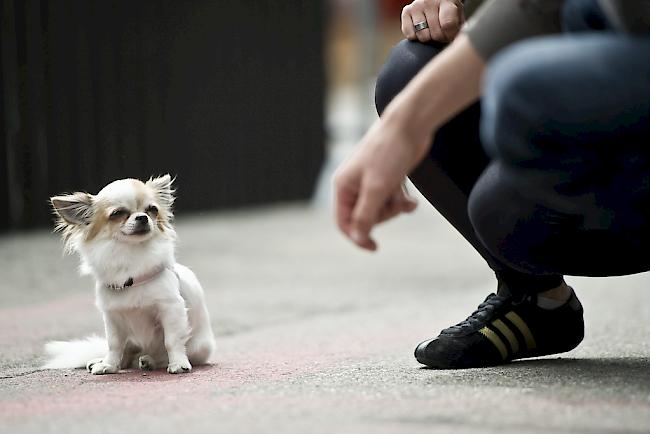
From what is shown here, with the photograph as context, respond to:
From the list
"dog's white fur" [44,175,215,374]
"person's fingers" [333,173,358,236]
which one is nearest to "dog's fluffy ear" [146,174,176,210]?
"dog's white fur" [44,175,215,374]

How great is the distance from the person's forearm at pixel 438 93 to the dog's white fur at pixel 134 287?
0.63 metres

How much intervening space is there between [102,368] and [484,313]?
23.5 inches

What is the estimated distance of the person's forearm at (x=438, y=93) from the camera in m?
1.08

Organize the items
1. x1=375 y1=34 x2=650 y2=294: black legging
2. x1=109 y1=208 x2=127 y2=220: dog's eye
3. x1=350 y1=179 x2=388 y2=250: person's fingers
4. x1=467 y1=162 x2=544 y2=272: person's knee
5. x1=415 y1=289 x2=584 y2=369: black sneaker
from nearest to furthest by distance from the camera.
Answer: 1. x1=350 y1=179 x2=388 y2=250: person's fingers
2. x1=375 y1=34 x2=650 y2=294: black legging
3. x1=467 y1=162 x2=544 y2=272: person's knee
4. x1=415 y1=289 x2=584 y2=369: black sneaker
5. x1=109 y1=208 x2=127 y2=220: dog's eye

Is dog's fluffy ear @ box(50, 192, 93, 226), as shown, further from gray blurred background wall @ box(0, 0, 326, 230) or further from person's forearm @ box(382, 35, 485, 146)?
gray blurred background wall @ box(0, 0, 326, 230)

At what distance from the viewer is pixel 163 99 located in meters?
4.72

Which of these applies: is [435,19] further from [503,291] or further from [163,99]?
[163,99]

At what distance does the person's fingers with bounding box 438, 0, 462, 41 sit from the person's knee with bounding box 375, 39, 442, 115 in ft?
0.10

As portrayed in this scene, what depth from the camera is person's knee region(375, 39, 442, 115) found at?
154 centimetres

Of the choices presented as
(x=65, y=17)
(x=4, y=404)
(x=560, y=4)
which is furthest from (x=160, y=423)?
(x=65, y=17)

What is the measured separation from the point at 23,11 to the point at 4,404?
3.12 meters

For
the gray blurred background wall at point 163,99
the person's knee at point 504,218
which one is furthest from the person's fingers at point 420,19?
the gray blurred background wall at point 163,99

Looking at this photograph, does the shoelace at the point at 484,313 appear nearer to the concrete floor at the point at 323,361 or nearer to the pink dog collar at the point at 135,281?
the concrete floor at the point at 323,361

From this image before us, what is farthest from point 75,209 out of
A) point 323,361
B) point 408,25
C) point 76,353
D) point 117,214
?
point 408,25
